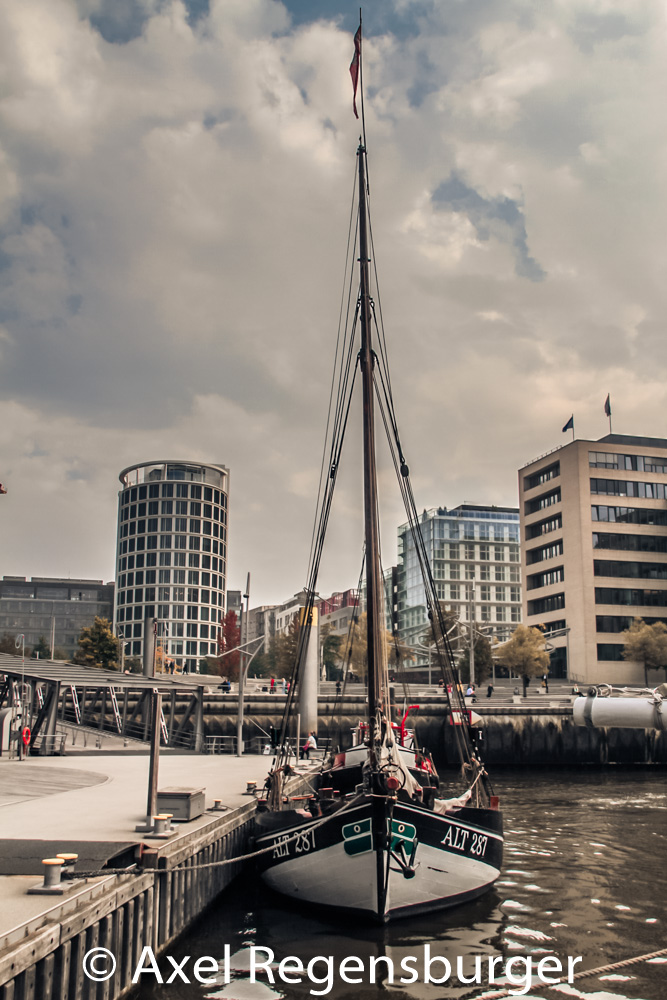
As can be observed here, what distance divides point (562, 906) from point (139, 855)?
10119 mm

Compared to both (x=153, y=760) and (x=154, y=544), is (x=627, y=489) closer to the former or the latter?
(x=153, y=760)

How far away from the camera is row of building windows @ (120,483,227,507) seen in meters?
180

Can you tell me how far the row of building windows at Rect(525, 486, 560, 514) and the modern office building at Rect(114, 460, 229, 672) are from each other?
85.5 metres

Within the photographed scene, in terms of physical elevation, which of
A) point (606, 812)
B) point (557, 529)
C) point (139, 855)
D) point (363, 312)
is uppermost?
point (557, 529)

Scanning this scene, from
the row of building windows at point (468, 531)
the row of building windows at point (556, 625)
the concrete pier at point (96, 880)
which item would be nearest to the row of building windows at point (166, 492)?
the row of building windows at point (468, 531)

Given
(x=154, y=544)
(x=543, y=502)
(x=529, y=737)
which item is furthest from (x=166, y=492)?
(x=529, y=737)

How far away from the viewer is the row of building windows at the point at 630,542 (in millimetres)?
109312

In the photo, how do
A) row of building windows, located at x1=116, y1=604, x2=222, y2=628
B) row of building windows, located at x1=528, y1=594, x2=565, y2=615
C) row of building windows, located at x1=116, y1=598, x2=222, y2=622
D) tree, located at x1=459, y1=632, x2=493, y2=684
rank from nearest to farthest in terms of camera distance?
tree, located at x1=459, y1=632, x2=493, y2=684, row of building windows, located at x1=528, y1=594, x2=565, y2=615, row of building windows, located at x1=116, y1=604, x2=222, y2=628, row of building windows, located at x1=116, y1=598, x2=222, y2=622

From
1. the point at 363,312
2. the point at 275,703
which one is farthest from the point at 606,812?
the point at 275,703

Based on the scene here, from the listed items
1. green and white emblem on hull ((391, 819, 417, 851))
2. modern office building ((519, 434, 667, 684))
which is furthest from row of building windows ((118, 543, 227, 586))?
green and white emblem on hull ((391, 819, 417, 851))

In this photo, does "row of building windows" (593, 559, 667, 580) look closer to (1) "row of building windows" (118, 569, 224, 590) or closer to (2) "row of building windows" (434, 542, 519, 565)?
(2) "row of building windows" (434, 542, 519, 565)

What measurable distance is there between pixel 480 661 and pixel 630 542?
28791 mm

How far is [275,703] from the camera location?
61906mm

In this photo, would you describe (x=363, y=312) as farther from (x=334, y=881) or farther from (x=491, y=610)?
(x=491, y=610)
